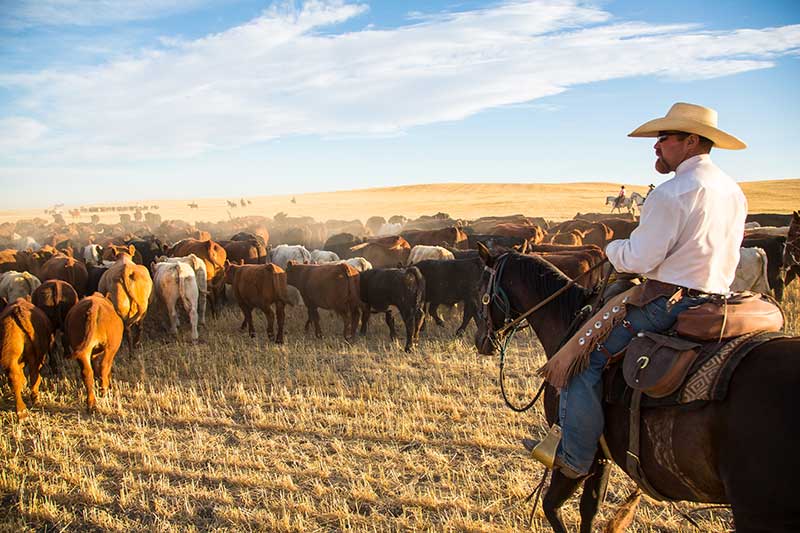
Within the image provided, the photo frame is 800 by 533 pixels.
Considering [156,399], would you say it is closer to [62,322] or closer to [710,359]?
[62,322]

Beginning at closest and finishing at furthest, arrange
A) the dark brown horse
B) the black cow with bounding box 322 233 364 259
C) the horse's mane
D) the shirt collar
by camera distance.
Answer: the dark brown horse, the shirt collar, the horse's mane, the black cow with bounding box 322 233 364 259

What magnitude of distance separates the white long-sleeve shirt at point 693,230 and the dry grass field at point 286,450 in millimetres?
2708

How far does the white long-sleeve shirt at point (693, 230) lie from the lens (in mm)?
2746

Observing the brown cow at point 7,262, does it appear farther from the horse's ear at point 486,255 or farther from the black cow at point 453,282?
the horse's ear at point 486,255

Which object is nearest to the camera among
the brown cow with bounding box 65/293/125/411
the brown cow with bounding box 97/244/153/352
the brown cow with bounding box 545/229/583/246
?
the brown cow with bounding box 65/293/125/411

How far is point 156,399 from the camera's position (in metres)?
7.47

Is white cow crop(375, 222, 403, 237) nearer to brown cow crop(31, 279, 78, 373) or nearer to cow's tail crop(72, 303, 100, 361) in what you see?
brown cow crop(31, 279, 78, 373)

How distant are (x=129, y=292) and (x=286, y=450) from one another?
18.6ft

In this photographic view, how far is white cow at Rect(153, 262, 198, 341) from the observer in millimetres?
10633

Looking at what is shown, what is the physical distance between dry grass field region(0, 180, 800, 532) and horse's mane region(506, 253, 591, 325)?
2013mm

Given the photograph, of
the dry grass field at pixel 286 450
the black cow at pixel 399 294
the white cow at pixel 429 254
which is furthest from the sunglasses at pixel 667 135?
the white cow at pixel 429 254

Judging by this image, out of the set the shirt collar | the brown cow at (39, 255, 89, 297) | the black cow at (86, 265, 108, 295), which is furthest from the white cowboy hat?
the brown cow at (39, 255, 89, 297)

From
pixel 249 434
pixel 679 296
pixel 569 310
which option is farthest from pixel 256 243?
pixel 679 296

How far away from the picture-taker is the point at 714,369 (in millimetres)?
2611
